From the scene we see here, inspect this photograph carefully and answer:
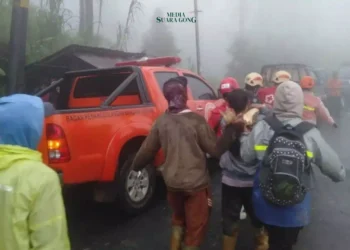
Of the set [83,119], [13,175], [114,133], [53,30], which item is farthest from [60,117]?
[53,30]

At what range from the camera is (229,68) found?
31.1 metres

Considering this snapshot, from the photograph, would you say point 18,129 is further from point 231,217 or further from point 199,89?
point 199,89

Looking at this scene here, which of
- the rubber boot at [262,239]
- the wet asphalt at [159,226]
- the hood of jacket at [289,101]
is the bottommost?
the wet asphalt at [159,226]

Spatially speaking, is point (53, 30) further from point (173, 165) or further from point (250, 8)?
point (250, 8)

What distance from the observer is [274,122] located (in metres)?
3.17

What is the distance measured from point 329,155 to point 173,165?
44.2 inches

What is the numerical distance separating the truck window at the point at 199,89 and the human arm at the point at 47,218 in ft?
15.8

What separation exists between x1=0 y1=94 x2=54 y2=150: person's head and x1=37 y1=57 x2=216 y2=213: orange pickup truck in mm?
2490

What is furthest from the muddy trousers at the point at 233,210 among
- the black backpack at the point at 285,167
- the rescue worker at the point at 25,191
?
the rescue worker at the point at 25,191

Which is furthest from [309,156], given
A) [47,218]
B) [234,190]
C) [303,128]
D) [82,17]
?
[82,17]

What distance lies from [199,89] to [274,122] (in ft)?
12.5

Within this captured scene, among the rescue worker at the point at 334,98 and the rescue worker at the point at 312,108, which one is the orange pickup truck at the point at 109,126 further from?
the rescue worker at the point at 334,98

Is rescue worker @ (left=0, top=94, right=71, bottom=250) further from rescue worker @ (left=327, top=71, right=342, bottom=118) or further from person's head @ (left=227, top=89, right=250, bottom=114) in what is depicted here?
rescue worker @ (left=327, top=71, right=342, bottom=118)

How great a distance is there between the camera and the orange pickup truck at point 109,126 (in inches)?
180
